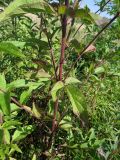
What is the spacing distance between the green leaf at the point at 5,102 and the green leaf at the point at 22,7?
1.09ft

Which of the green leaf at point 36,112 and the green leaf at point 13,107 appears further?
the green leaf at point 36,112

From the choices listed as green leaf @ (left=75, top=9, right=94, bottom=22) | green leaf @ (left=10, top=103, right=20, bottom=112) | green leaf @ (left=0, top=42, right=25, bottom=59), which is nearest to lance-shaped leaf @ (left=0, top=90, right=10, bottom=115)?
green leaf @ (left=0, top=42, right=25, bottom=59)

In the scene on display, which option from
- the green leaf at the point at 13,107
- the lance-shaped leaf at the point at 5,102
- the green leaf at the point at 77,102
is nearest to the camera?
the lance-shaped leaf at the point at 5,102

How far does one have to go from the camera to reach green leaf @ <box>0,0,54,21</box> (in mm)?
1148

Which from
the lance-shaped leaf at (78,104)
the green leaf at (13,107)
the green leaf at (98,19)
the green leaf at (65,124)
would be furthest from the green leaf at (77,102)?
the green leaf at (65,124)

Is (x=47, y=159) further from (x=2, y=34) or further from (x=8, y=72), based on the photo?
(x=2, y=34)

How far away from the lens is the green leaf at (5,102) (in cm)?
134

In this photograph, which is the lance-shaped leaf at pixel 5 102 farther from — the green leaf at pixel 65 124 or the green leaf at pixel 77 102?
the green leaf at pixel 65 124

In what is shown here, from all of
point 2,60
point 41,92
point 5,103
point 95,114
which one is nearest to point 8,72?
point 2,60

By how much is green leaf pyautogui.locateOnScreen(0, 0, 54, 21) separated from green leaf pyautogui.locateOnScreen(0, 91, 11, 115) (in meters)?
0.33

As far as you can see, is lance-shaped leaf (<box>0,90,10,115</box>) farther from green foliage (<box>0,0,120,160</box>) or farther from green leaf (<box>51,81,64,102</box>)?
green leaf (<box>51,81,64,102</box>)

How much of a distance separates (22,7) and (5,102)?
371 millimetres

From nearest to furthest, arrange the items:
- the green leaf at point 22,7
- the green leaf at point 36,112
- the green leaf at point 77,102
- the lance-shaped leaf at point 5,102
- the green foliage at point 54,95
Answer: the green leaf at point 22,7 → the lance-shaped leaf at point 5,102 → the green foliage at point 54,95 → the green leaf at point 77,102 → the green leaf at point 36,112

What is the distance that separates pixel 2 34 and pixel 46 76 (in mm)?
2088
